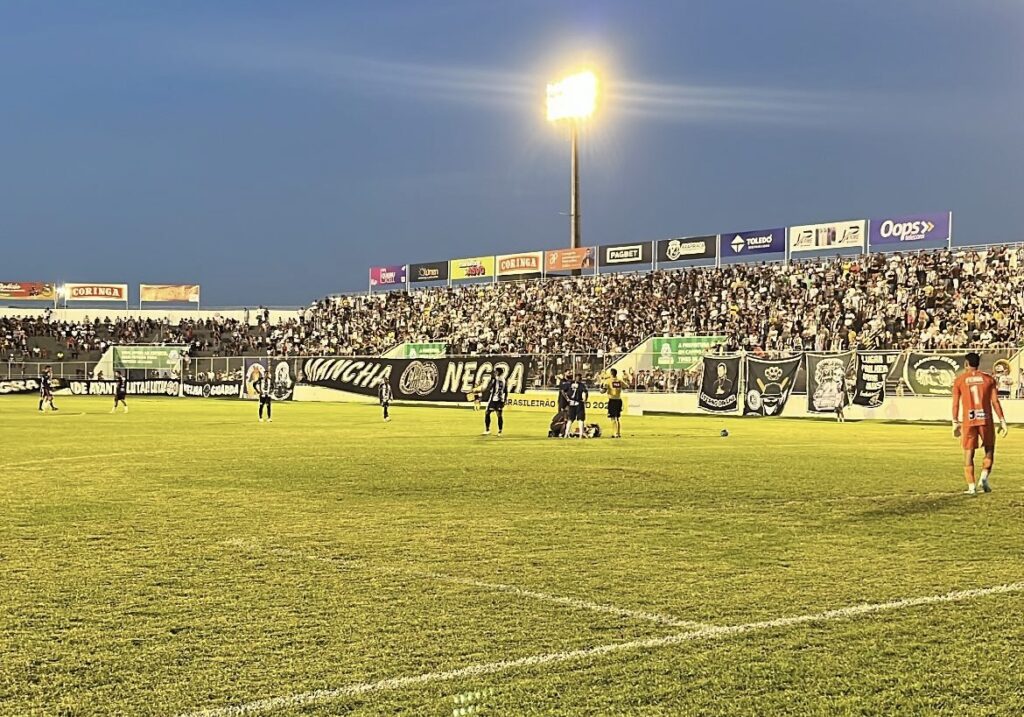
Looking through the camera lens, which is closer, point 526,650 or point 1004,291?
point 526,650

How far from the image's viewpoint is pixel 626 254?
71938mm

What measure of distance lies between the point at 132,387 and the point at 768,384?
147ft

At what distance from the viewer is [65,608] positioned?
7453 mm

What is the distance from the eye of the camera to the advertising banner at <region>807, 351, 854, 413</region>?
3872 cm

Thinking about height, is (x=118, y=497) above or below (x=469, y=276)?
below

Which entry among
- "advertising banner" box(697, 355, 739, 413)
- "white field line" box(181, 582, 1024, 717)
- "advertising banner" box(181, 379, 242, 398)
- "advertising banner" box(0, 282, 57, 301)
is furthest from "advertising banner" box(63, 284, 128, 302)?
"white field line" box(181, 582, 1024, 717)

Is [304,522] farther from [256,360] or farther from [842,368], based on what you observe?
[256,360]

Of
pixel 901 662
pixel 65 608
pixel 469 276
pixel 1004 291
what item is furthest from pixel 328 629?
pixel 469 276

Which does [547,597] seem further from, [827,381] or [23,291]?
[23,291]

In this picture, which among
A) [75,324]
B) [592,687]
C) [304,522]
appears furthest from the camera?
[75,324]

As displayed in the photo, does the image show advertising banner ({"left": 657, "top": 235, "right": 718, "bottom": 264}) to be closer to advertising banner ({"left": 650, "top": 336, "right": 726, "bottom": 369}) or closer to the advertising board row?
the advertising board row

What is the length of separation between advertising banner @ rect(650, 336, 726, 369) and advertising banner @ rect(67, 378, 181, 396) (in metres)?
32.9

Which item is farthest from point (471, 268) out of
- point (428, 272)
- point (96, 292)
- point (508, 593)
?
point (508, 593)

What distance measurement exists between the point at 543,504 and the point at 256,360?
172 ft
